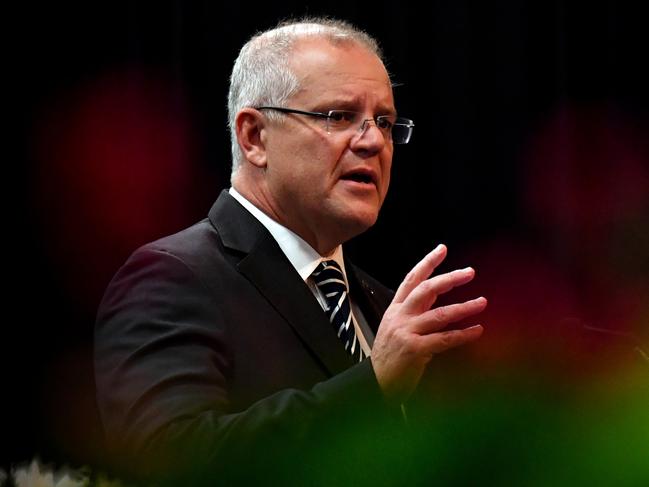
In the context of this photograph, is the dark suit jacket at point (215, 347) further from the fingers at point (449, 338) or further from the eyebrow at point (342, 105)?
the eyebrow at point (342, 105)

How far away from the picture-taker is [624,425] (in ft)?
1.46

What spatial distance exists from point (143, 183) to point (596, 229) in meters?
1.27

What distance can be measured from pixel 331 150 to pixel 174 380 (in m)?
0.53

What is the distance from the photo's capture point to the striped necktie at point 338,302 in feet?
5.31

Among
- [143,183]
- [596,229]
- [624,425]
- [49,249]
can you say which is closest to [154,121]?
[143,183]

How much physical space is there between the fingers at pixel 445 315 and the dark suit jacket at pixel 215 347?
0.30 feet

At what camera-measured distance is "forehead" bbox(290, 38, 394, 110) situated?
1.68 meters

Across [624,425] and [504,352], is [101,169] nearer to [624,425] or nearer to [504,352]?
[504,352]

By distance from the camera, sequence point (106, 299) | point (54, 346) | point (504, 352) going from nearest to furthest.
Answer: point (504, 352) → point (106, 299) → point (54, 346)

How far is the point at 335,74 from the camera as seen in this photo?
5.50 ft

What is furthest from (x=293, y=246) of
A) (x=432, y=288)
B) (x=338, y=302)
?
(x=432, y=288)

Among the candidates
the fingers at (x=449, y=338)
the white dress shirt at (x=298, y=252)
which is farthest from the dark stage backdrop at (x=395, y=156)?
the fingers at (x=449, y=338)

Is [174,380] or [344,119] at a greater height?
[344,119]

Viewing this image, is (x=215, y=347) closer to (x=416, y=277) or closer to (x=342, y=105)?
(x=416, y=277)
